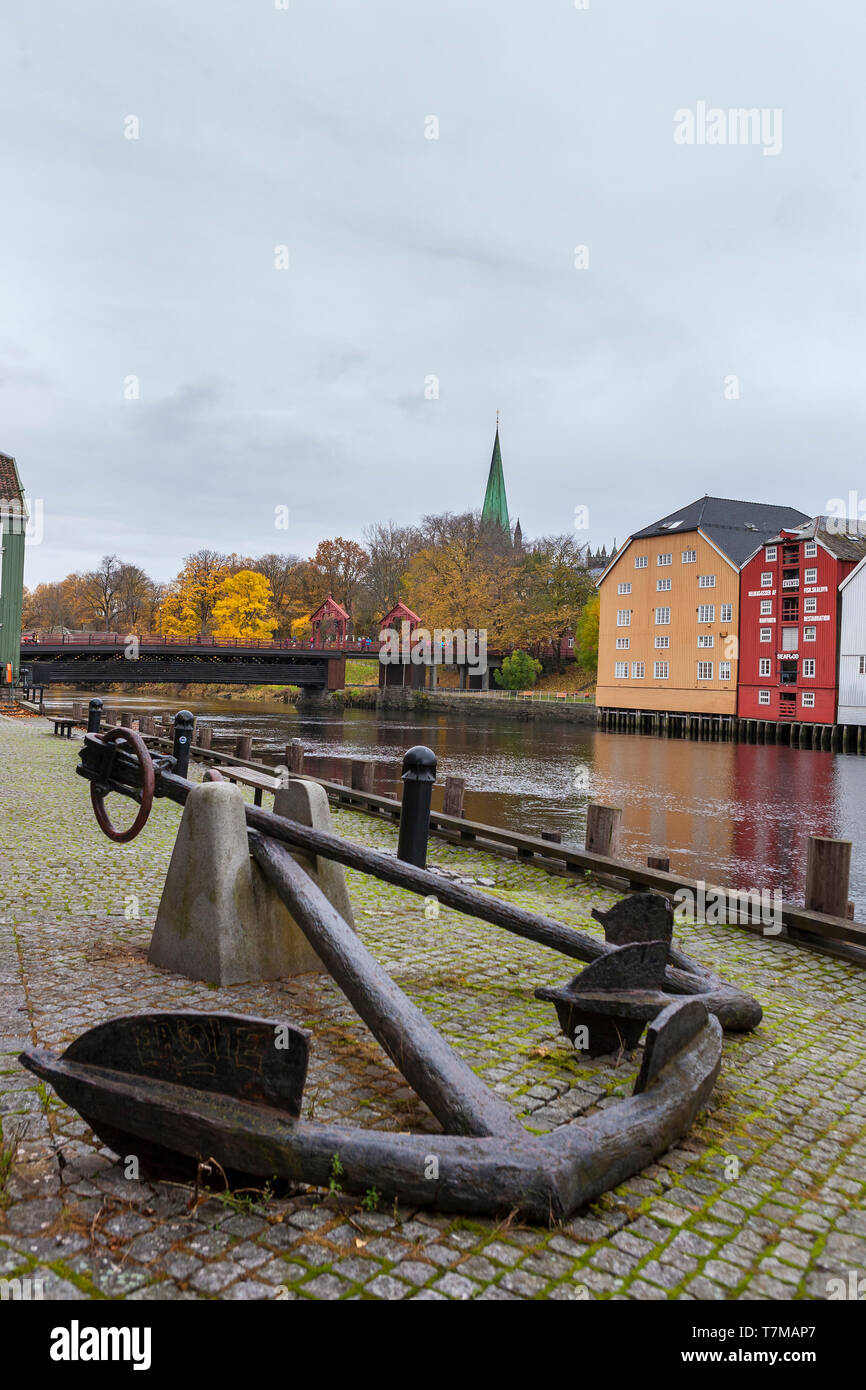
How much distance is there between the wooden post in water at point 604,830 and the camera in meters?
9.29

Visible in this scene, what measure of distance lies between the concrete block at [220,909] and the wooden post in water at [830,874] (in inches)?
164

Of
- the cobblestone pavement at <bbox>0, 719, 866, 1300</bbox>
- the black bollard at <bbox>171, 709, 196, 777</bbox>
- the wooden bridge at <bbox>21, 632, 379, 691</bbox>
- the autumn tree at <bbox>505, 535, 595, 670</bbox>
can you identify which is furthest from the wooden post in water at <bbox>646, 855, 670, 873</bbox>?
the autumn tree at <bbox>505, 535, 595, 670</bbox>

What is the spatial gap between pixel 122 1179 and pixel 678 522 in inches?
2259

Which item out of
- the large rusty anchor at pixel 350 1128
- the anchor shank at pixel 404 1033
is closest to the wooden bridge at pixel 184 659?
the anchor shank at pixel 404 1033

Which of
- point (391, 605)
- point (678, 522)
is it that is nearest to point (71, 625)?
point (391, 605)

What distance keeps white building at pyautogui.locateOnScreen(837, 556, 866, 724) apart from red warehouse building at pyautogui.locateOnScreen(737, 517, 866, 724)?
0.41 meters

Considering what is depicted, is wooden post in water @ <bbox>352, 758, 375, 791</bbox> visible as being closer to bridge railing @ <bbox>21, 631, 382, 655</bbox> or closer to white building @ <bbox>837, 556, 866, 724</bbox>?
white building @ <bbox>837, 556, 866, 724</bbox>

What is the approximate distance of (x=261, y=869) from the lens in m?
5.02

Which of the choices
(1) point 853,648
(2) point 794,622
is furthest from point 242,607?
(1) point 853,648

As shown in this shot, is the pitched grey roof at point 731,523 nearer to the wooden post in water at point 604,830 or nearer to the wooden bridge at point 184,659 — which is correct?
the wooden bridge at point 184,659

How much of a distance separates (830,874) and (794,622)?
43.8 m

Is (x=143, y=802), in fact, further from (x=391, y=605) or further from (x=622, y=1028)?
(x=391, y=605)

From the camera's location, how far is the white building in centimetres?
4403

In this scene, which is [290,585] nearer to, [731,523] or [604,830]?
[731,523]
